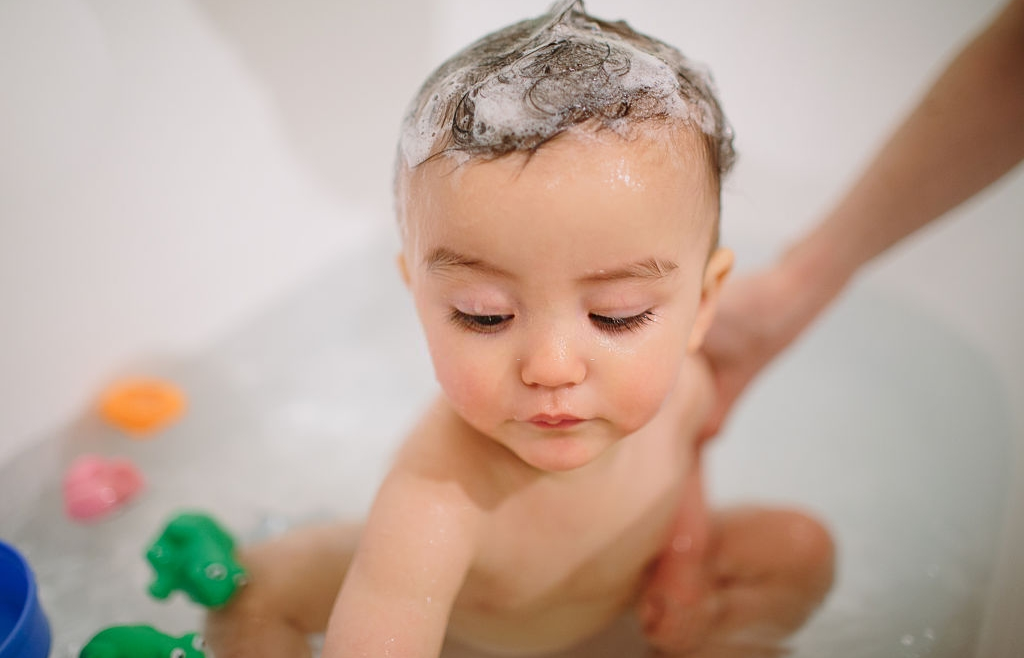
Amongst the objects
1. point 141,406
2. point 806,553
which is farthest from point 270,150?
point 806,553

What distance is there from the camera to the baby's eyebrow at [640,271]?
65 cm

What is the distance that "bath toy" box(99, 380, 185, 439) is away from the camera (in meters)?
1.35

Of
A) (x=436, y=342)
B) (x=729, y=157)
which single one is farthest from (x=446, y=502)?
(x=729, y=157)

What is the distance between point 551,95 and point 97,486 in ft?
3.06

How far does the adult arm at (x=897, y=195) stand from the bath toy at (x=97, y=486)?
0.82 meters

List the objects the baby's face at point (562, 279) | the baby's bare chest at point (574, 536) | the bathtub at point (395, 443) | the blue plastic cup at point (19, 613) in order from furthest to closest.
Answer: the bathtub at point (395, 443), the baby's bare chest at point (574, 536), the blue plastic cup at point (19, 613), the baby's face at point (562, 279)

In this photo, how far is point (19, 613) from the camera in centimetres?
84

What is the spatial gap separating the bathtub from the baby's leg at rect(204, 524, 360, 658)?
189 mm

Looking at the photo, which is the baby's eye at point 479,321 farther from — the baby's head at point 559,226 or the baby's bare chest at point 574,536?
the baby's bare chest at point 574,536

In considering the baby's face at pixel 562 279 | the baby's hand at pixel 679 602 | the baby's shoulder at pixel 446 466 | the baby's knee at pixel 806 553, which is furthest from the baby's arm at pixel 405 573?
the baby's knee at pixel 806 553

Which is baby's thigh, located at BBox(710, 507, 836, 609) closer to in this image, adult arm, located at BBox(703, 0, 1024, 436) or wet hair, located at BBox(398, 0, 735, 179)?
adult arm, located at BBox(703, 0, 1024, 436)

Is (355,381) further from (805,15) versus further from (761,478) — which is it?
(805,15)

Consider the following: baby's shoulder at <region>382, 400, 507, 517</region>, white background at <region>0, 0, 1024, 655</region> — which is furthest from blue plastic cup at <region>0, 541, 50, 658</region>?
white background at <region>0, 0, 1024, 655</region>

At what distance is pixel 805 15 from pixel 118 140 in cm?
124
